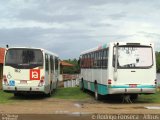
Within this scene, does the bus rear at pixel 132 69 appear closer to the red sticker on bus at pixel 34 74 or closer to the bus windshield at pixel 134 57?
the bus windshield at pixel 134 57

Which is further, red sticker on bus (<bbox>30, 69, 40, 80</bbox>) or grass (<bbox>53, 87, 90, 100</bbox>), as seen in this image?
grass (<bbox>53, 87, 90, 100</bbox>)

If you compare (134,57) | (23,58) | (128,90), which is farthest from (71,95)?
(134,57)

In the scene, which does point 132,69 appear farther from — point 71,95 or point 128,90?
point 71,95

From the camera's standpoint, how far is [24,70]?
25625 mm

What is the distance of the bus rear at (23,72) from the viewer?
25.6 meters

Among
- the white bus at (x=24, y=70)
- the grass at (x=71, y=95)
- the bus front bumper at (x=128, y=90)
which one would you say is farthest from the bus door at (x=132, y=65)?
the grass at (x=71, y=95)

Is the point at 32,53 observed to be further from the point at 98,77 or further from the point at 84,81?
the point at 84,81

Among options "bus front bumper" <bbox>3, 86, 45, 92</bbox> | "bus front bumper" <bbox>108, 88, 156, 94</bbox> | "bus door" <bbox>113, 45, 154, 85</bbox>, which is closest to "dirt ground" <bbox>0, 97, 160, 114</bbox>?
"bus front bumper" <bbox>108, 88, 156, 94</bbox>

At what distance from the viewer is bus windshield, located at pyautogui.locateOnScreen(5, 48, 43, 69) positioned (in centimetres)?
2569

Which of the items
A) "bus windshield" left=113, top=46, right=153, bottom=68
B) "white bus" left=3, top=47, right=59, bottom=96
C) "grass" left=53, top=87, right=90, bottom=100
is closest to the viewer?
"bus windshield" left=113, top=46, right=153, bottom=68

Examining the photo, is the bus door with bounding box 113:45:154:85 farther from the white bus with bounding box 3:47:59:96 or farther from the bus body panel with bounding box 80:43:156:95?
the white bus with bounding box 3:47:59:96

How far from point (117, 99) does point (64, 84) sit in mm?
23472

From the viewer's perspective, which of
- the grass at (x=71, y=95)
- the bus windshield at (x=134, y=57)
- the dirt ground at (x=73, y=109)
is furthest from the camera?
the grass at (x=71, y=95)

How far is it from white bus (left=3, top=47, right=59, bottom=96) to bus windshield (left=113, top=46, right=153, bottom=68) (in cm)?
509
